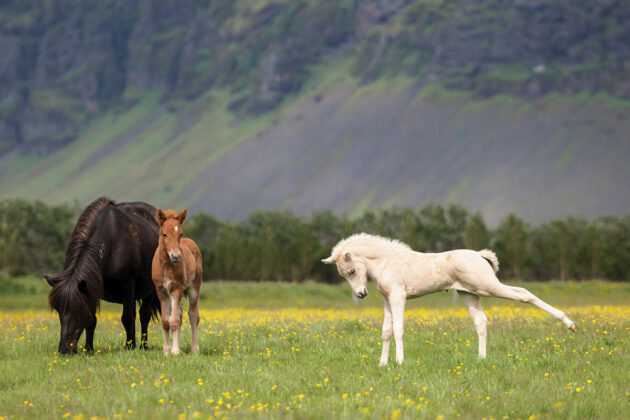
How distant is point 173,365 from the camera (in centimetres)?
1223

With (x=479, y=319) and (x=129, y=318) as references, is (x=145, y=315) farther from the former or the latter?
(x=479, y=319)

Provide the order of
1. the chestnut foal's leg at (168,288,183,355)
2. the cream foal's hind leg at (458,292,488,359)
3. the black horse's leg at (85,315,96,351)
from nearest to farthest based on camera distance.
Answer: the cream foal's hind leg at (458,292,488,359)
the chestnut foal's leg at (168,288,183,355)
the black horse's leg at (85,315,96,351)

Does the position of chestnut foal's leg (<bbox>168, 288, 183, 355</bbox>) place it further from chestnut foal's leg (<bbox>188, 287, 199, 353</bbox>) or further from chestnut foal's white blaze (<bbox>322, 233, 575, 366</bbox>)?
chestnut foal's white blaze (<bbox>322, 233, 575, 366</bbox>)

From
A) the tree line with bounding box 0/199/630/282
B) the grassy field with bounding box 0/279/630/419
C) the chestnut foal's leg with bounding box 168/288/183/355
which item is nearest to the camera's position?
the grassy field with bounding box 0/279/630/419

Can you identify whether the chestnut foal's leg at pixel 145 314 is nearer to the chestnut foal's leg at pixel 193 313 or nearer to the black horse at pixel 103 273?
the black horse at pixel 103 273

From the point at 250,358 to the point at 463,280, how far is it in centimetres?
446

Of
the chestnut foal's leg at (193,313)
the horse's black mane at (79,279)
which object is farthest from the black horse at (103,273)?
the chestnut foal's leg at (193,313)

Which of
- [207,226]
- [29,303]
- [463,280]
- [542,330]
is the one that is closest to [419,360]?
[463,280]

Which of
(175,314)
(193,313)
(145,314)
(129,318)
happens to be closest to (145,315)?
(145,314)

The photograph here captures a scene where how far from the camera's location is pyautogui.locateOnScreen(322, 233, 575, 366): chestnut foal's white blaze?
12.5 metres

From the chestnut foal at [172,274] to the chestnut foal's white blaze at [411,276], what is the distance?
3.09 metres

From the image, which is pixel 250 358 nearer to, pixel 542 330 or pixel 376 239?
pixel 376 239

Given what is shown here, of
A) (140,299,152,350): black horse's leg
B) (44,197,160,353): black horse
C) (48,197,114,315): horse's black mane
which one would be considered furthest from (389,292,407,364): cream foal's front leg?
(140,299,152,350): black horse's leg

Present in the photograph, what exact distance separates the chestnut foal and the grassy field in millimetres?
685
